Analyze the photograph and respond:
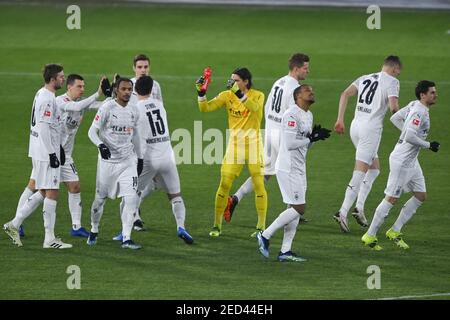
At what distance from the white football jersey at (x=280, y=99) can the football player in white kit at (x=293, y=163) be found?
161 centimetres

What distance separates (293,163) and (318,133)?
0.50 meters

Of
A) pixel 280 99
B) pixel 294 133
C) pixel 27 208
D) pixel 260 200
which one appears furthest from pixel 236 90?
pixel 27 208

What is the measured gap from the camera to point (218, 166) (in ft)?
69.1

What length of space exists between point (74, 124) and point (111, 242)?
181 cm

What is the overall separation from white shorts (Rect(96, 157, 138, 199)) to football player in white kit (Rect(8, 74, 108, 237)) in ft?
2.95

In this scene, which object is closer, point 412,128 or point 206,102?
point 412,128

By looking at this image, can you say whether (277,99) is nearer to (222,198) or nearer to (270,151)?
(270,151)

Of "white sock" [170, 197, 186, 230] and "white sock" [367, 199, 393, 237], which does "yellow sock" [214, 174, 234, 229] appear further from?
"white sock" [367, 199, 393, 237]

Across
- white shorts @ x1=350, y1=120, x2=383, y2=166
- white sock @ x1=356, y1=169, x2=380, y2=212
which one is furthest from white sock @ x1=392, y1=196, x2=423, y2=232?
white shorts @ x1=350, y1=120, x2=383, y2=166

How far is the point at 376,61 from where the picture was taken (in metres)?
28.5

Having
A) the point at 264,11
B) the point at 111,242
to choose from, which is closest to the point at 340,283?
A: the point at 111,242
